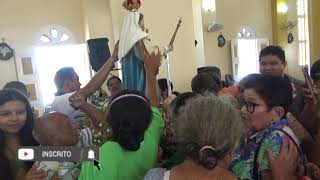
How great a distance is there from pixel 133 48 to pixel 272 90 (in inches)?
38.5

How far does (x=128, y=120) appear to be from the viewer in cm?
118

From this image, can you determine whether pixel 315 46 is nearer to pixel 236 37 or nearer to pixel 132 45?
pixel 236 37

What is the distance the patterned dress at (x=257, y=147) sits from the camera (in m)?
1.17

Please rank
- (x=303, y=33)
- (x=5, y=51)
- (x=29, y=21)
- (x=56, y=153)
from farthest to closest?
(x=29, y=21), (x=5, y=51), (x=303, y=33), (x=56, y=153)

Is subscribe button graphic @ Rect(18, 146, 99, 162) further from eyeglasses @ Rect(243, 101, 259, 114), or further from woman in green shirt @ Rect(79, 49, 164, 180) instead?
eyeglasses @ Rect(243, 101, 259, 114)

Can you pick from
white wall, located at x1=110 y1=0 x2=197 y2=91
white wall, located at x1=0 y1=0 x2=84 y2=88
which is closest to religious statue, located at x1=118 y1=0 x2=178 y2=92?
white wall, located at x1=110 y1=0 x2=197 y2=91

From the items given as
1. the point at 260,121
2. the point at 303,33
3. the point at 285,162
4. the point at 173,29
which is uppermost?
the point at 173,29

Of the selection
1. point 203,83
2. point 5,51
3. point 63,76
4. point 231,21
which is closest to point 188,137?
point 203,83

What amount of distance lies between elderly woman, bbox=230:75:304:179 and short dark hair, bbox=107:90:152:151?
33cm

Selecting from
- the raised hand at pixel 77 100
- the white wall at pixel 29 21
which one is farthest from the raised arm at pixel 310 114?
the white wall at pixel 29 21

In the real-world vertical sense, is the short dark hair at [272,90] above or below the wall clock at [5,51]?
below

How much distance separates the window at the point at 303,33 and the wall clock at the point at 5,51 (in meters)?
4.06

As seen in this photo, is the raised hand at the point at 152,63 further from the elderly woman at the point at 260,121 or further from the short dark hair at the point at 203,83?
the elderly woman at the point at 260,121

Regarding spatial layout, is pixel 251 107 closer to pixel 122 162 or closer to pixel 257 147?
pixel 257 147
